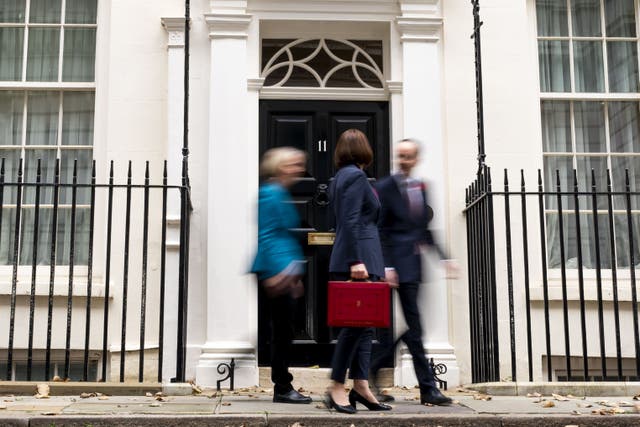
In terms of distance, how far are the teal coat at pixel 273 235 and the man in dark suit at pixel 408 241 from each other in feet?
2.03

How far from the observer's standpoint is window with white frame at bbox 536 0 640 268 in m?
8.34

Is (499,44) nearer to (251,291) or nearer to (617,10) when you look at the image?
(617,10)

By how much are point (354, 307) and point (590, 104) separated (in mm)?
4573

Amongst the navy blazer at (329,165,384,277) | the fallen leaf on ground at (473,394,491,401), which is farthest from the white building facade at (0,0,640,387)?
the navy blazer at (329,165,384,277)

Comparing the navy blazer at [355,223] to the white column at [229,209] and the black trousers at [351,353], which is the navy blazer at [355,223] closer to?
the black trousers at [351,353]

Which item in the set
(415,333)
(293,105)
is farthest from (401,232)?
(293,105)

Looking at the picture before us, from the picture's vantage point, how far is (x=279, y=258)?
543 cm

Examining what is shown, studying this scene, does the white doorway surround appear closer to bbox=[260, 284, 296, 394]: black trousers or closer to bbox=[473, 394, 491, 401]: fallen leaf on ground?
bbox=[473, 394, 491, 401]: fallen leaf on ground

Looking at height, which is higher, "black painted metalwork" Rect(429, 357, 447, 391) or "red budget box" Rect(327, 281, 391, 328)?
"red budget box" Rect(327, 281, 391, 328)

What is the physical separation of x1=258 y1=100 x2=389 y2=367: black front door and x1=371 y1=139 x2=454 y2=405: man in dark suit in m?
2.31

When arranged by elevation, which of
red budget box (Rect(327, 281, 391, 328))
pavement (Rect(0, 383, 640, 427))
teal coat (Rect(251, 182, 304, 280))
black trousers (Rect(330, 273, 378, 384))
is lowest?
pavement (Rect(0, 383, 640, 427))

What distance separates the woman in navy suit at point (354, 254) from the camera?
5191 mm

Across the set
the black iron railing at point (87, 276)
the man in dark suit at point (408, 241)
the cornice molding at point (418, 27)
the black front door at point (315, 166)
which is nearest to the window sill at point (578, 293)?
the black front door at point (315, 166)

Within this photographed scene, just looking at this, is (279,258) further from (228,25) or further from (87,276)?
(228,25)
